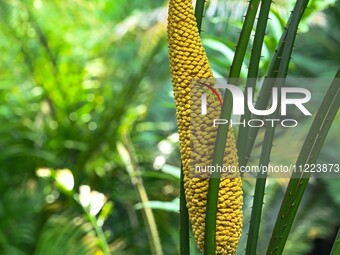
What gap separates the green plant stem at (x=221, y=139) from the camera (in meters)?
0.45

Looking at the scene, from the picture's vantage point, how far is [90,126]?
2246mm

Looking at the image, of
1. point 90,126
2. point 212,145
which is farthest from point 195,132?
point 90,126

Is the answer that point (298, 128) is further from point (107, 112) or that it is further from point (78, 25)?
point (78, 25)

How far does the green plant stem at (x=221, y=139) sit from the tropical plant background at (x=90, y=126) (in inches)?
49.9

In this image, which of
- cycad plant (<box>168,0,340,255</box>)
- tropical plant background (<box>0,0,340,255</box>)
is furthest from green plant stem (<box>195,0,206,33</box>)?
tropical plant background (<box>0,0,340,255</box>)

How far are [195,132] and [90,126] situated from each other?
5.85 feet

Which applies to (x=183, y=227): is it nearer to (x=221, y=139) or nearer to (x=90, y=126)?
(x=221, y=139)

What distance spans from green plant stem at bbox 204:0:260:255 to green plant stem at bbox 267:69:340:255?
5 cm

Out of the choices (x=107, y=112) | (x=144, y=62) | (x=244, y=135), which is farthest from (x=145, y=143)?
(x=244, y=135)

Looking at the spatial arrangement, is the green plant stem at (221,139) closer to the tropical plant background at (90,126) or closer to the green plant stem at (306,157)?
the green plant stem at (306,157)

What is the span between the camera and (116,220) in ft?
7.16

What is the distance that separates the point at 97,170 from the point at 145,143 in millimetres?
262

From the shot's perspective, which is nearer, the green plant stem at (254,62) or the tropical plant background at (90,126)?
the green plant stem at (254,62)

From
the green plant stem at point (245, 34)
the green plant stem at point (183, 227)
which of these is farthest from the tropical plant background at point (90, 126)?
the green plant stem at point (245, 34)
